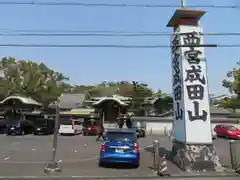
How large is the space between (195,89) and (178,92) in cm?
113

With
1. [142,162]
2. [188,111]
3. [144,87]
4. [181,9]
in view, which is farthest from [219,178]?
[144,87]

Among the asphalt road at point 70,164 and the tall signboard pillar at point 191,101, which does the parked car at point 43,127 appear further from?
the tall signboard pillar at point 191,101

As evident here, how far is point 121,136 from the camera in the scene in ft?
54.0

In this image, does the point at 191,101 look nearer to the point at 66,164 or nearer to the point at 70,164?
the point at 70,164

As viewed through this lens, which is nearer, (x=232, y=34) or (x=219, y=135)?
(x=232, y=34)

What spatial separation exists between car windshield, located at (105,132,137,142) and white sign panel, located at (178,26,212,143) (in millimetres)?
2649

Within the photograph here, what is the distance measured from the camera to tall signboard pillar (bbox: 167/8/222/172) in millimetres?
16594

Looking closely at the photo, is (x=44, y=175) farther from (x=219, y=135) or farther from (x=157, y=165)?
(x=219, y=135)

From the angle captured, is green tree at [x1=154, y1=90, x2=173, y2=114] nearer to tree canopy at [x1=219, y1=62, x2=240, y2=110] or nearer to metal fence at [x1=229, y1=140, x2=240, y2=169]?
tree canopy at [x1=219, y1=62, x2=240, y2=110]

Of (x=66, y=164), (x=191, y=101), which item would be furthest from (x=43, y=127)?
(x=191, y=101)

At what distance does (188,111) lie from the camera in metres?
17.3

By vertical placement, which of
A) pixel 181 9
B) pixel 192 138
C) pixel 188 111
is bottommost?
pixel 192 138

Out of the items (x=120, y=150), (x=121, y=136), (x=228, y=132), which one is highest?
(x=228, y=132)

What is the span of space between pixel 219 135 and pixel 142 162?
26.1m
